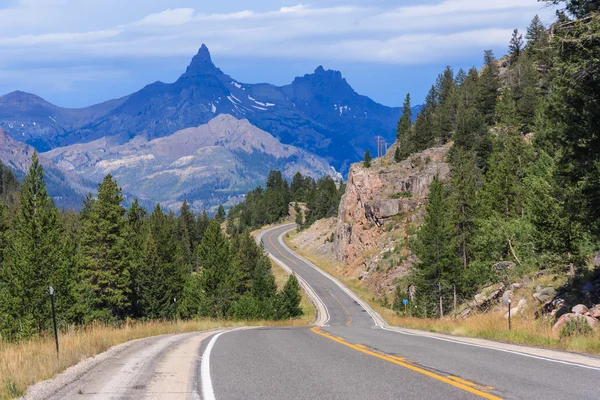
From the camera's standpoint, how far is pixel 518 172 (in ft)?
186

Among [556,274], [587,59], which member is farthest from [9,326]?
[587,59]

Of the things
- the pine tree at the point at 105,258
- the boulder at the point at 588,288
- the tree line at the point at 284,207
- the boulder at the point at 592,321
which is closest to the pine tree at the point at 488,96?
the tree line at the point at 284,207

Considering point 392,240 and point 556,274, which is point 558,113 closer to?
point 556,274

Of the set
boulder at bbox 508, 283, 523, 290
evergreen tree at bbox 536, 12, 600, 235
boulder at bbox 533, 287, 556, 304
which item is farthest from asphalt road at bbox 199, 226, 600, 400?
boulder at bbox 508, 283, 523, 290

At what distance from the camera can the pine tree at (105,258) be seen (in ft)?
153

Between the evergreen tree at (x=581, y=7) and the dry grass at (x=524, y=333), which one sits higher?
the evergreen tree at (x=581, y=7)

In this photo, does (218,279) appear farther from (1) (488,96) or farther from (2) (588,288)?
(1) (488,96)

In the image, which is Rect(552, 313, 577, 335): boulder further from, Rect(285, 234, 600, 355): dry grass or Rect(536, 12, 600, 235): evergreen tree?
Rect(536, 12, 600, 235): evergreen tree

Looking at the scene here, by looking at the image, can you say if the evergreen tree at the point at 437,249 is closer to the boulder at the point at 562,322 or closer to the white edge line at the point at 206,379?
the boulder at the point at 562,322

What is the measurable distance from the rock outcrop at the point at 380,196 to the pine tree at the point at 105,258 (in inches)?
1845

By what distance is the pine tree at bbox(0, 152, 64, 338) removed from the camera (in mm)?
37000

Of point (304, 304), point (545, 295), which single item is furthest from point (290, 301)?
point (545, 295)

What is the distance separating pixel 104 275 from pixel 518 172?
42.9m

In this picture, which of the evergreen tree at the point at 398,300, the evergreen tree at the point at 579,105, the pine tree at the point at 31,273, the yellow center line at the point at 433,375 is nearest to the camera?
the yellow center line at the point at 433,375
